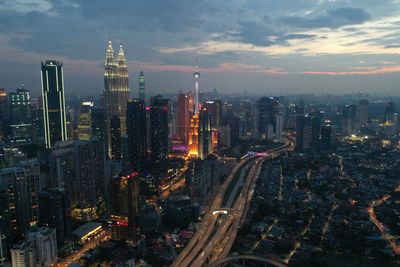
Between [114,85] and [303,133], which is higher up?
[114,85]

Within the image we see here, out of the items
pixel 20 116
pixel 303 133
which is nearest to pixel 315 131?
pixel 303 133

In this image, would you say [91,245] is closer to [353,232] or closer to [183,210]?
[183,210]

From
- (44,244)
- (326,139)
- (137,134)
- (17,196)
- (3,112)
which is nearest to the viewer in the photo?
(44,244)

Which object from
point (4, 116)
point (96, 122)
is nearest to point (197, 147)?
point (96, 122)

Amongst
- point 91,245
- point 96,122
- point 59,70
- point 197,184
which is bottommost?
point 91,245

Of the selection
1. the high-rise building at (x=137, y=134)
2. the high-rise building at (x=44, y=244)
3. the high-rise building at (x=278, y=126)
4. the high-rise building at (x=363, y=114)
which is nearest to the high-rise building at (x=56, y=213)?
the high-rise building at (x=44, y=244)

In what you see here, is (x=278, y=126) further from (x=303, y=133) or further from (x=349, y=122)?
(x=349, y=122)
